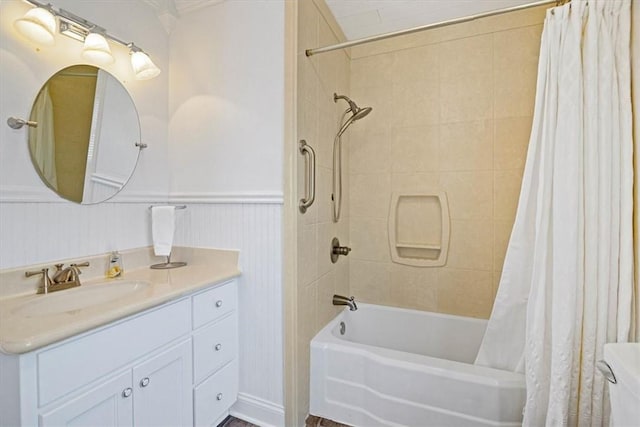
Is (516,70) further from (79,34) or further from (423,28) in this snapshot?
(79,34)

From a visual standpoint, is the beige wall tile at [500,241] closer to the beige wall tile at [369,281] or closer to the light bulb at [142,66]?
the beige wall tile at [369,281]

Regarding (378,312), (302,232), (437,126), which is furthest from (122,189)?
(437,126)

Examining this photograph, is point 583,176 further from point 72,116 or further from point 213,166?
point 72,116

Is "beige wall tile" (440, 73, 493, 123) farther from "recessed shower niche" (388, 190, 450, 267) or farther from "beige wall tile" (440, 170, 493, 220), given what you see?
"recessed shower niche" (388, 190, 450, 267)

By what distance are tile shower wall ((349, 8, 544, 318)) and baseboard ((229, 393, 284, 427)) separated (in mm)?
1046

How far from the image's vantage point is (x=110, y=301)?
1128 mm

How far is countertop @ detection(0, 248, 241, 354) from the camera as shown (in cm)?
86

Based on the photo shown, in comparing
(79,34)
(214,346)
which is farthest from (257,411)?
(79,34)

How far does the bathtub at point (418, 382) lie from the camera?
131 cm

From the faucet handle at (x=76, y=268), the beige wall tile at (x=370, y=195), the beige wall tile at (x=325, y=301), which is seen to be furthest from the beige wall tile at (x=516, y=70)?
the faucet handle at (x=76, y=268)

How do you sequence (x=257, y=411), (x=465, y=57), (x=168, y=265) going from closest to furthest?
(x=257, y=411) → (x=168, y=265) → (x=465, y=57)

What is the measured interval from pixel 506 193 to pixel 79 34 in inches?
100

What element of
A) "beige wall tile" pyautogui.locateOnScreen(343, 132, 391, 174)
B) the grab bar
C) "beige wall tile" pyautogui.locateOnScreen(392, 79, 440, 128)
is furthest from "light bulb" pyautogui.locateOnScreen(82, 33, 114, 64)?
"beige wall tile" pyautogui.locateOnScreen(392, 79, 440, 128)

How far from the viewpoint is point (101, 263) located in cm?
149
